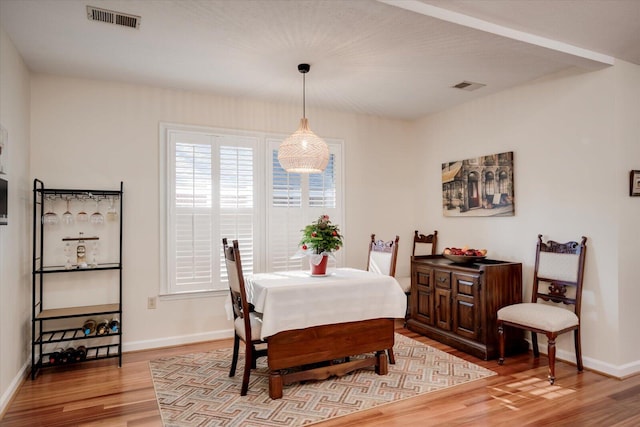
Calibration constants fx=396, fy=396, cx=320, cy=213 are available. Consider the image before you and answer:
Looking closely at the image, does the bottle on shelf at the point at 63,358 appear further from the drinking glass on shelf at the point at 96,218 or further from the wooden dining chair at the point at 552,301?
the wooden dining chair at the point at 552,301

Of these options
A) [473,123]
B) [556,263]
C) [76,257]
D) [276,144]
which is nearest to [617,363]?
[556,263]

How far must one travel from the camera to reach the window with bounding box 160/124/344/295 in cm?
409

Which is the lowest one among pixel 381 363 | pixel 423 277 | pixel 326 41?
pixel 381 363

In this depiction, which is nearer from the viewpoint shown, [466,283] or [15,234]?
[15,234]

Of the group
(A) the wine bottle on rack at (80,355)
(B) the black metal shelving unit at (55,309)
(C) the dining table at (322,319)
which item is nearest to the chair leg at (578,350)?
(C) the dining table at (322,319)

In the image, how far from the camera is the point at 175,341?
4059 mm

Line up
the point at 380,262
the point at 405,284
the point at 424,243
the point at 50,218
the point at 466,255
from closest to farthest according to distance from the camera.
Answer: the point at 50,218, the point at 380,262, the point at 466,255, the point at 405,284, the point at 424,243

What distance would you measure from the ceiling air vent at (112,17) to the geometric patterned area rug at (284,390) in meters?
2.63

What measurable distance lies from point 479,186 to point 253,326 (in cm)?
298

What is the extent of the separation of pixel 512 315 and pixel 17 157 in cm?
428

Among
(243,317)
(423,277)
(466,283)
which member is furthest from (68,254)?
(466,283)

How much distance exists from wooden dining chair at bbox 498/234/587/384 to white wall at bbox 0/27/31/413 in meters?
3.88

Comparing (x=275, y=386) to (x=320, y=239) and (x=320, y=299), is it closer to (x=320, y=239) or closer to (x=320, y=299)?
(x=320, y=299)

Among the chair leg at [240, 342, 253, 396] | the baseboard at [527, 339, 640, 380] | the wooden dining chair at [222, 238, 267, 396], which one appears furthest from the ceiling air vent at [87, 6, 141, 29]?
the baseboard at [527, 339, 640, 380]
